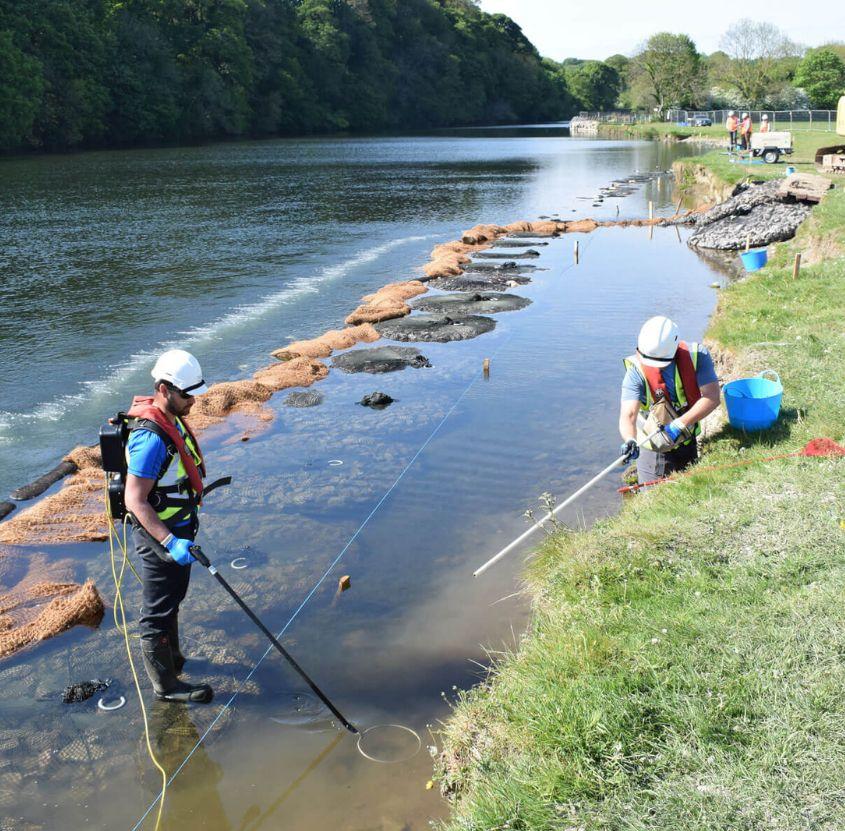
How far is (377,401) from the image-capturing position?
14.3 m

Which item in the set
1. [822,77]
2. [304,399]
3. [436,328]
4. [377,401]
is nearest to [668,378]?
[377,401]

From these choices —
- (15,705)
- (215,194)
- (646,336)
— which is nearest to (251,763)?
(15,705)

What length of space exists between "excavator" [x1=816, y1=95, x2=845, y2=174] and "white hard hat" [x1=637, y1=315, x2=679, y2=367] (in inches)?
1119

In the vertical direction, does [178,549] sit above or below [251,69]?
below

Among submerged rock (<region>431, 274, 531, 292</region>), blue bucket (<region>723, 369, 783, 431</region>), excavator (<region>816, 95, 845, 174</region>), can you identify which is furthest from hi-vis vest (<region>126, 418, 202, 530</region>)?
excavator (<region>816, 95, 845, 174</region>)

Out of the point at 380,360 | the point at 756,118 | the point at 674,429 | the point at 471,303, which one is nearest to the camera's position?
the point at 674,429

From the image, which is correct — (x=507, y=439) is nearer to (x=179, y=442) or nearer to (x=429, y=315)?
(x=179, y=442)

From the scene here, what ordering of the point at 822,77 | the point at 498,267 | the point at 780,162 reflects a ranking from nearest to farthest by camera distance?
the point at 498,267, the point at 780,162, the point at 822,77

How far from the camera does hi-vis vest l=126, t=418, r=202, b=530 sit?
614 cm

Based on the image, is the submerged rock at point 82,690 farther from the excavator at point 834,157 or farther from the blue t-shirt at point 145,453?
the excavator at point 834,157

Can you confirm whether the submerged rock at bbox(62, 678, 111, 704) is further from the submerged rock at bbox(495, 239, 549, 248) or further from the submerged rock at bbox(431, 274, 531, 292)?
the submerged rock at bbox(495, 239, 549, 248)

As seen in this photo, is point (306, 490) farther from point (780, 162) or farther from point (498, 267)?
point (780, 162)

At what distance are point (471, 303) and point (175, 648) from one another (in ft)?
53.9

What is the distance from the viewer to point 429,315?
68.0 feet
